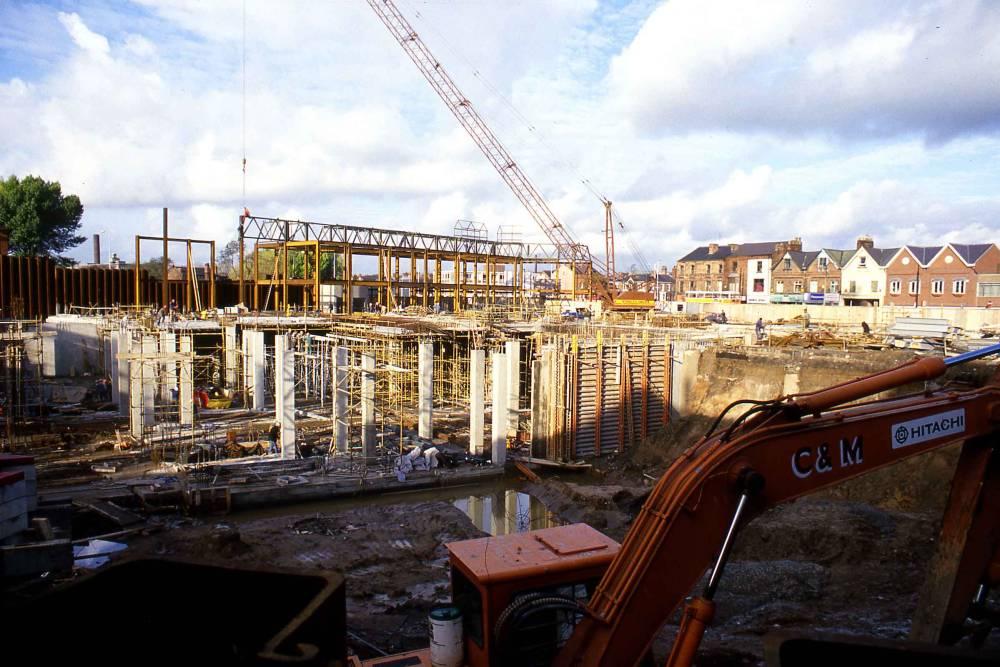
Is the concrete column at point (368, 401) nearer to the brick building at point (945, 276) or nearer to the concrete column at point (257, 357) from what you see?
the concrete column at point (257, 357)

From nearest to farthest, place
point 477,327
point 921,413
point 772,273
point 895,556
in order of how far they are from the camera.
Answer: point 921,413 < point 895,556 < point 477,327 < point 772,273

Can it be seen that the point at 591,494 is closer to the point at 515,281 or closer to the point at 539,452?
the point at 539,452

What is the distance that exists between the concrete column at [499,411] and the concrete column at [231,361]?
41.1 feet

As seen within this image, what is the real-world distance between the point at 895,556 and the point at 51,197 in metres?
65.8

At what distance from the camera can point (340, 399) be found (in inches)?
769

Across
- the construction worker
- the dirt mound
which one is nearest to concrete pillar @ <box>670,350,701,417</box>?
the dirt mound

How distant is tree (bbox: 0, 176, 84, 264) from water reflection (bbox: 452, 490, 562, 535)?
2110 inches

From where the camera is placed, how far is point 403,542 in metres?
13.8

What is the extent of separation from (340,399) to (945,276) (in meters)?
46.1

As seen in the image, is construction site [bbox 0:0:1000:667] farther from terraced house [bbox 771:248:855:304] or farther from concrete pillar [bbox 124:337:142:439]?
terraced house [bbox 771:248:855:304]

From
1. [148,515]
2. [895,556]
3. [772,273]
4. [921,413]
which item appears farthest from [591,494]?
[772,273]

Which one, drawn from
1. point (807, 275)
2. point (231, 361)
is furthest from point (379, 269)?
point (807, 275)

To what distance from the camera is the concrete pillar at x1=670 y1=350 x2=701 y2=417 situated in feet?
72.0

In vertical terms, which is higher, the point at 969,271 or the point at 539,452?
the point at 969,271
